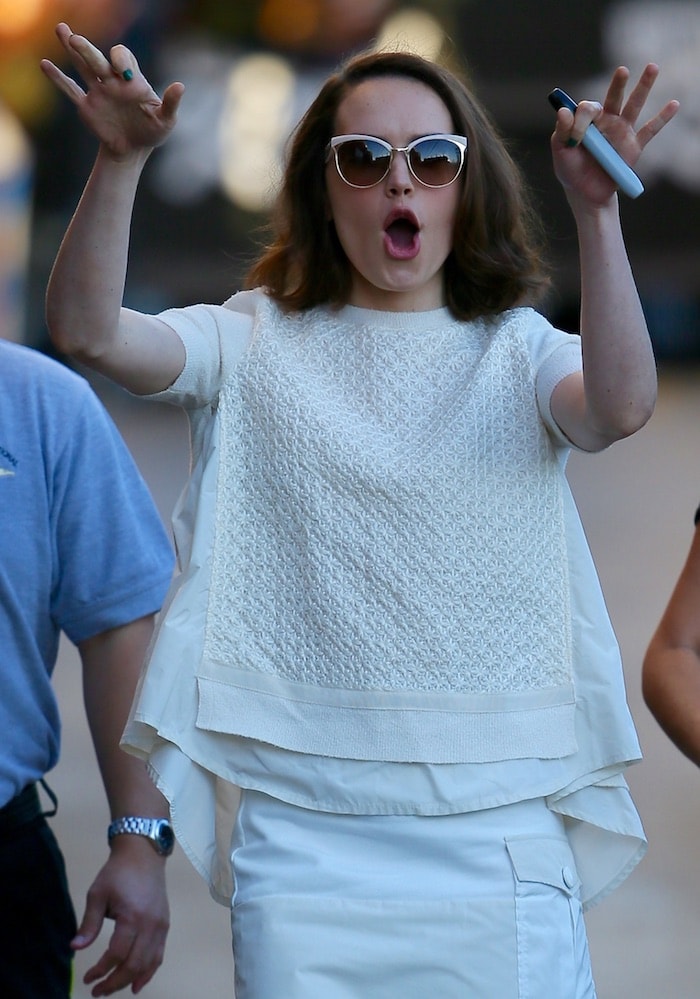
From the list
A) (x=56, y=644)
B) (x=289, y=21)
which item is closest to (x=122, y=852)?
(x=56, y=644)

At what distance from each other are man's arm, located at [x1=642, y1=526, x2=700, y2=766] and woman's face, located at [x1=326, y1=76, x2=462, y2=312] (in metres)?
0.63

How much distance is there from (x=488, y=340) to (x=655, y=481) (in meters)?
10.0

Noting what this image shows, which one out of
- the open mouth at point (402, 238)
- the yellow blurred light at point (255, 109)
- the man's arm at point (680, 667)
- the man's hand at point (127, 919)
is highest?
the yellow blurred light at point (255, 109)

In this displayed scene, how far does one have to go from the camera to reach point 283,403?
2.15 meters

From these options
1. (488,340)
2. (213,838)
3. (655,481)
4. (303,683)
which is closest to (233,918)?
(213,838)

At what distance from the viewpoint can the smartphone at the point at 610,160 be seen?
185 cm

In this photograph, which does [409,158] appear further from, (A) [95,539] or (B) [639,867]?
(B) [639,867]

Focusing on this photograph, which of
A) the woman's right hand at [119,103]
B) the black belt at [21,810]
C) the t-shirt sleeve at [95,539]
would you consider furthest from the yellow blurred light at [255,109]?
the woman's right hand at [119,103]

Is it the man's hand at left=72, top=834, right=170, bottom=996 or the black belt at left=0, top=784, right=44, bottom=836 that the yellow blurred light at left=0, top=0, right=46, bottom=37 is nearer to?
the black belt at left=0, top=784, right=44, bottom=836

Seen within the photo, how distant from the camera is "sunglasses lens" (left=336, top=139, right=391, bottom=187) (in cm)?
214

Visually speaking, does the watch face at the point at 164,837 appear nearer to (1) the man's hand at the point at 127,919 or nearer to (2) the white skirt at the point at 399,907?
(1) the man's hand at the point at 127,919

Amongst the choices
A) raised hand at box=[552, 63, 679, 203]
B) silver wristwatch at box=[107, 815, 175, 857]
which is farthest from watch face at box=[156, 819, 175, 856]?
raised hand at box=[552, 63, 679, 203]

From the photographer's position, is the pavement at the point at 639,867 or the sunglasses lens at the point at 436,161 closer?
the sunglasses lens at the point at 436,161

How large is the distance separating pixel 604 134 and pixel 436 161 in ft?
1.06
